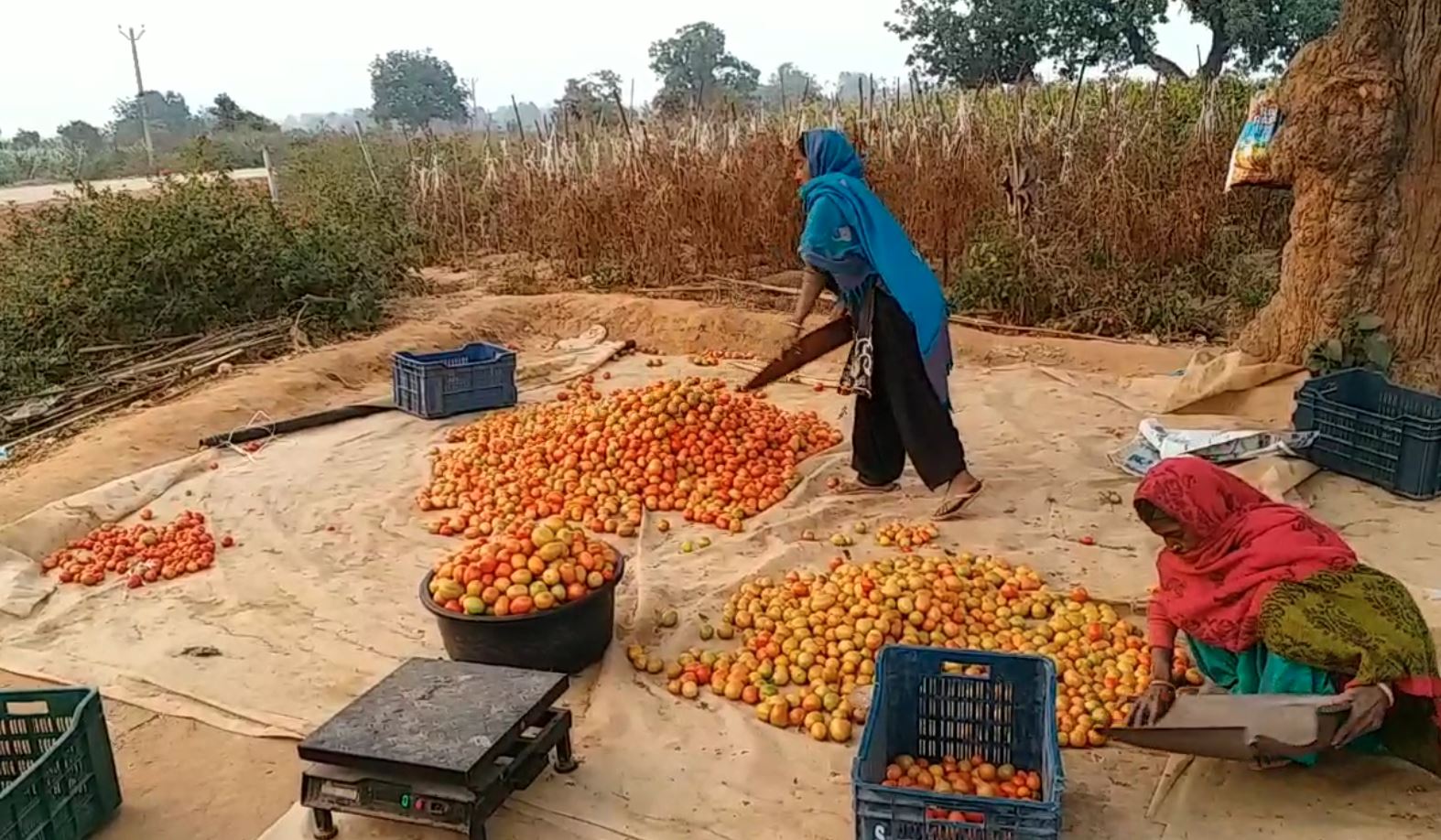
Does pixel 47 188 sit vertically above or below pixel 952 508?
above

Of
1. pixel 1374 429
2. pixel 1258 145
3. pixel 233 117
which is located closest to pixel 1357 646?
pixel 1374 429

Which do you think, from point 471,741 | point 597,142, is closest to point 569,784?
point 471,741

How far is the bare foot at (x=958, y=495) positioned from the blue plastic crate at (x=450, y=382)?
284cm

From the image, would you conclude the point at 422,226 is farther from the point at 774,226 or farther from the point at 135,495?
the point at 135,495

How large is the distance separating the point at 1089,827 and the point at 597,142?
30.1 feet

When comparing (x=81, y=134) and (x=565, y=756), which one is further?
(x=81, y=134)

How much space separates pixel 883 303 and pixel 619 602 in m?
1.63

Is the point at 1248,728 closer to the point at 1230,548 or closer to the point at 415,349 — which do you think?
the point at 1230,548

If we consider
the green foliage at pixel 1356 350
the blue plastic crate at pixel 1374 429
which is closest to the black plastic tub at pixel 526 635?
the blue plastic crate at pixel 1374 429

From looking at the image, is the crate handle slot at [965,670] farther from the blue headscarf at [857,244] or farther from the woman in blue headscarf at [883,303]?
the blue headscarf at [857,244]

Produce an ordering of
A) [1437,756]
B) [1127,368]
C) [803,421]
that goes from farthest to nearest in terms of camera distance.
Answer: [1127,368]
[803,421]
[1437,756]

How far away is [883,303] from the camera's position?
4410 millimetres

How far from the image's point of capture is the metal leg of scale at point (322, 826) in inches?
100

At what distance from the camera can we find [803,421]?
5.62 m
